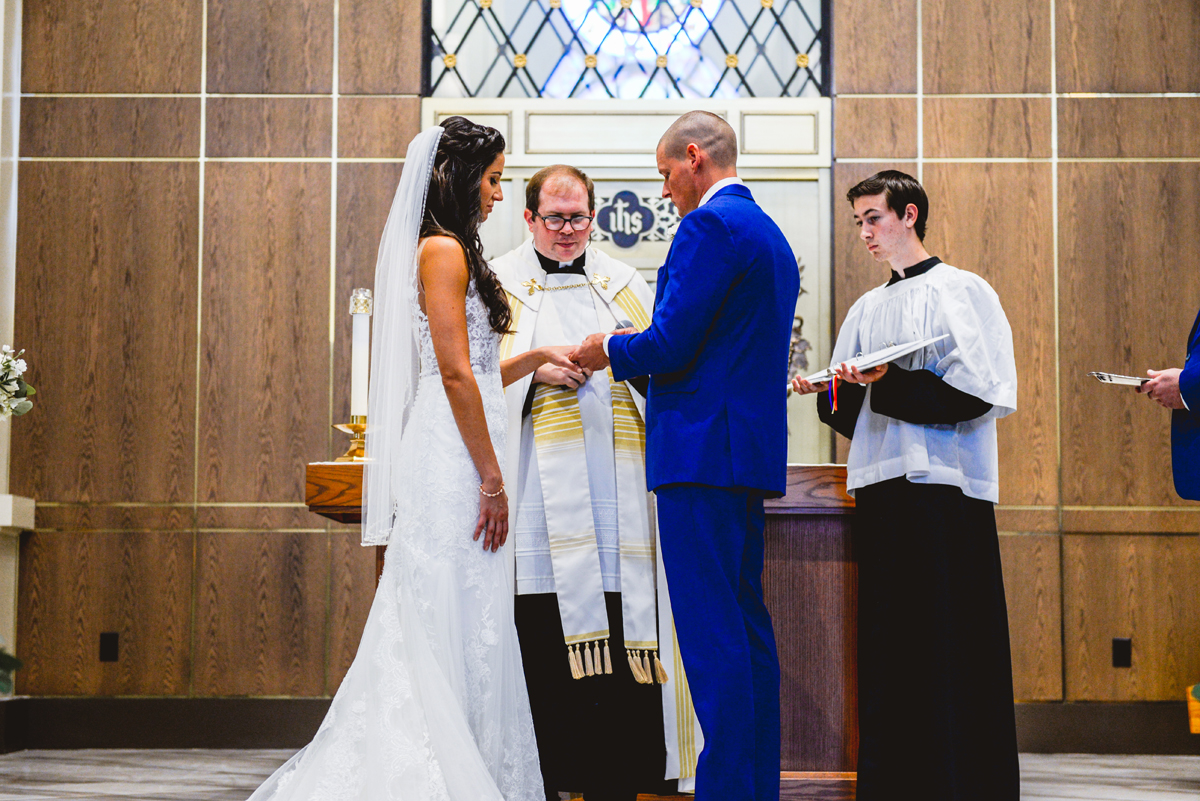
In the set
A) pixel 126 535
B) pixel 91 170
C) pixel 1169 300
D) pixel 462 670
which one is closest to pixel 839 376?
pixel 462 670

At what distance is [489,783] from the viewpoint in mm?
2508

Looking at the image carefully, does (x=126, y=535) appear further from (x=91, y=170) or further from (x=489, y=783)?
(x=489, y=783)

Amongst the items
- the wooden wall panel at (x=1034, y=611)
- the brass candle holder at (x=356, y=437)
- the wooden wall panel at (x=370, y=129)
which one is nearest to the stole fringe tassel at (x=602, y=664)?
the brass candle holder at (x=356, y=437)

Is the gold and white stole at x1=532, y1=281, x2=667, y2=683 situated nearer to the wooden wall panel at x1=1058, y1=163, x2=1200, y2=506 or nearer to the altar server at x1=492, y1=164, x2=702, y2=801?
the altar server at x1=492, y1=164, x2=702, y2=801

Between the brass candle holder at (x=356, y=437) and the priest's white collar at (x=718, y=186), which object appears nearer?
the priest's white collar at (x=718, y=186)

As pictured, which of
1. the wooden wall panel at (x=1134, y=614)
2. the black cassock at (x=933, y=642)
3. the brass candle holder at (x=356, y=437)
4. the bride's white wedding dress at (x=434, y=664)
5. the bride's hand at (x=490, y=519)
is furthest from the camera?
the wooden wall panel at (x=1134, y=614)

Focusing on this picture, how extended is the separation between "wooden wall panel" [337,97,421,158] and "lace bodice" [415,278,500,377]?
2.58 m

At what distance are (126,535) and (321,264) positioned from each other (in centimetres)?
153

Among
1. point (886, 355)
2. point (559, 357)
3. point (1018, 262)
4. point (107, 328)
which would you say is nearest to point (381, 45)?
point (107, 328)

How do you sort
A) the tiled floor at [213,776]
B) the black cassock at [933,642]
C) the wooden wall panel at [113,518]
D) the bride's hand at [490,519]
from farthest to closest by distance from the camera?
1. the wooden wall panel at [113,518]
2. the tiled floor at [213,776]
3. the black cassock at [933,642]
4. the bride's hand at [490,519]

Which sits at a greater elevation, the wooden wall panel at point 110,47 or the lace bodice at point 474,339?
the wooden wall panel at point 110,47

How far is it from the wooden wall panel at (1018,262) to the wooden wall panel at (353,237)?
8.48 feet

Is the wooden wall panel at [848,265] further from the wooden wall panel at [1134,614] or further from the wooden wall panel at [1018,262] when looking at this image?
the wooden wall panel at [1134,614]

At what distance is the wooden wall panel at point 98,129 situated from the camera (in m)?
5.14
